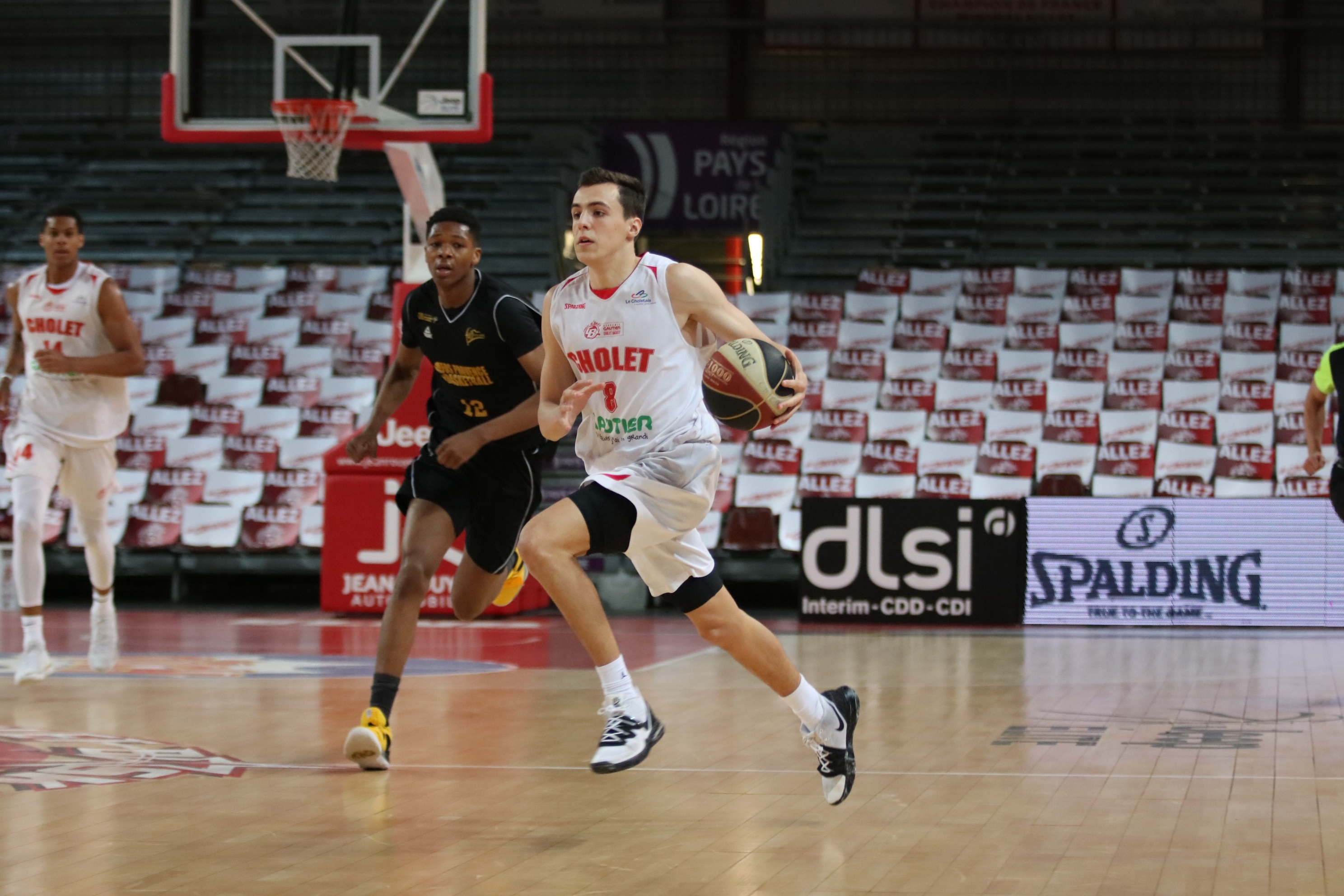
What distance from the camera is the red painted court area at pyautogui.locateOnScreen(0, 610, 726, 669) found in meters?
9.81

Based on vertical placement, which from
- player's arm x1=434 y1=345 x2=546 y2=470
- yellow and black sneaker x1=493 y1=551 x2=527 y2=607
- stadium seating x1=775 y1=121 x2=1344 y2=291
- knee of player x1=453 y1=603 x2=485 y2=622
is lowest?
knee of player x1=453 y1=603 x2=485 y2=622

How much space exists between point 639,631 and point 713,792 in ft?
19.9

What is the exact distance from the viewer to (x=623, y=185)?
16.5 ft

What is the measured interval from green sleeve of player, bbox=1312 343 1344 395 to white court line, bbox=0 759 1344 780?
3.44 m

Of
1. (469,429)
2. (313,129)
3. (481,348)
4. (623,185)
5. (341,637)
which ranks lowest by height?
(341,637)

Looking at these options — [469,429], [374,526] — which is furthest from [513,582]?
[374,526]

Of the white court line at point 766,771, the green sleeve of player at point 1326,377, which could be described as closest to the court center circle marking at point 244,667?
the white court line at point 766,771

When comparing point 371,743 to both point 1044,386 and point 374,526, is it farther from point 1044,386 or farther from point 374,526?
point 1044,386

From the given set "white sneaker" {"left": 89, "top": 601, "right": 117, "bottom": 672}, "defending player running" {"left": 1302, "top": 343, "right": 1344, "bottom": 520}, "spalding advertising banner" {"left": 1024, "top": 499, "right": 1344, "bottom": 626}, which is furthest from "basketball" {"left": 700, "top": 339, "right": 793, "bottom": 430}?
"spalding advertising banner" {"left": 1024, "top": 499, "right": 1344, "bottom": 626}

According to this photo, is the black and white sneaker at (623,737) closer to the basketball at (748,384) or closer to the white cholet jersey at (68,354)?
the basketball at (748,384)

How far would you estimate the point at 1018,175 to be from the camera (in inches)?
699

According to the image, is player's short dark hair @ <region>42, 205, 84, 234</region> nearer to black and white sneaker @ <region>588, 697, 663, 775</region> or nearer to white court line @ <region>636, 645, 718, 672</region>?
white court line @ <region>636, 645, 718, 672</region>

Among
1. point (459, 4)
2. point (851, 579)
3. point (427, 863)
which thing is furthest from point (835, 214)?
point (427, 863)

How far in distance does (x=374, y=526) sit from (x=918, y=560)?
3.93 meters
